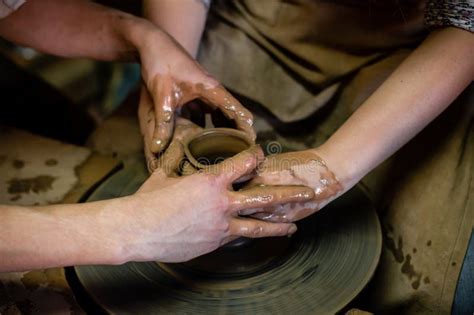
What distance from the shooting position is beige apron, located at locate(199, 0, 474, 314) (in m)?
1.67

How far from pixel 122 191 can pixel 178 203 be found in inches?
20.3

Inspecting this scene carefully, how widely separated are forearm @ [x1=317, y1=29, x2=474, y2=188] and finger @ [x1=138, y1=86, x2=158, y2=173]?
496 mm

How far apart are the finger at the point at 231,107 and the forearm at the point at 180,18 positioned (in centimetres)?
42

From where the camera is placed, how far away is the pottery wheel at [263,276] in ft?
4.70

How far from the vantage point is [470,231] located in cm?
161

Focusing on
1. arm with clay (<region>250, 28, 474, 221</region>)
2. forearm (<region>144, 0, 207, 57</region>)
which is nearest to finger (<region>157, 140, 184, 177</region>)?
arm with clay (<region>250, 28, 474, 221</region>)

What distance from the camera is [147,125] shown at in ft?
5.86

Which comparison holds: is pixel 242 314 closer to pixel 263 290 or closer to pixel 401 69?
pixel 263 290

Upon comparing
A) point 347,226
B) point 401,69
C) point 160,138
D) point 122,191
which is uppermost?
point 401,69

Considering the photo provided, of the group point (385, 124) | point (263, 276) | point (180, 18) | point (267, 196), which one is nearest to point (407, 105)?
point (385, 124)

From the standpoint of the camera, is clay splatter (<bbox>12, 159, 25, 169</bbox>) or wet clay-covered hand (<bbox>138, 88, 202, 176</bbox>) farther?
clay splatter (<bbox>12, 159, 25, 169</bbox>)

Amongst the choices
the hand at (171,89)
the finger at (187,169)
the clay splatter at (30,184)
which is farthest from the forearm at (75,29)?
the finger at (187,169)

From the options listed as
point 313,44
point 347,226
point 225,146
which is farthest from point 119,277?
point 313,44

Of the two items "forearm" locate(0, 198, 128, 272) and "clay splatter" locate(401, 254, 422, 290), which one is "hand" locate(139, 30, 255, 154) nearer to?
"forearm" locate(0, 198, 128, 272)
